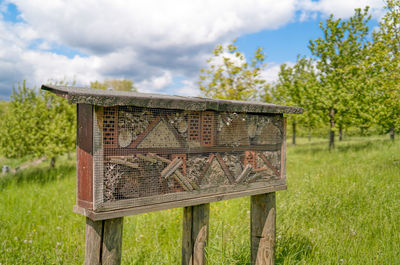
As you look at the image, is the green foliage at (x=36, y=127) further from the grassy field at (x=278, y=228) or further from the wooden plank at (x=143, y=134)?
the wooden plank at (x=143, y=134)

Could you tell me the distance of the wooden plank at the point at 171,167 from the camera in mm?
2066

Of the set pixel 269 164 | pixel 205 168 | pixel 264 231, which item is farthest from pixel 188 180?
pixel 264 231

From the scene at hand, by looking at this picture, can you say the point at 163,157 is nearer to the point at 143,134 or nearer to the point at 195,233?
the point at 143,134

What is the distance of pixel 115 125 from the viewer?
1.85 m

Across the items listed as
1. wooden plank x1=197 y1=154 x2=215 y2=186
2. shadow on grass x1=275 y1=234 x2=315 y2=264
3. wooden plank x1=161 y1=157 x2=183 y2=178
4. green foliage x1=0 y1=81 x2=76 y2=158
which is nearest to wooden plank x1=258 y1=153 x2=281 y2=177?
wooden plank x1=197 y1=154 x2=215 y2=186

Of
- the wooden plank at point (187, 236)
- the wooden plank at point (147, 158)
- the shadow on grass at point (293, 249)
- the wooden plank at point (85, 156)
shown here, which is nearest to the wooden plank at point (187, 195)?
the wooden plank at point (85, 156)

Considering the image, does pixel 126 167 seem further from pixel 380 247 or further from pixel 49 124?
pixel 49 124

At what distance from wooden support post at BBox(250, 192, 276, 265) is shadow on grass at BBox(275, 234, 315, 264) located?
0.43 m

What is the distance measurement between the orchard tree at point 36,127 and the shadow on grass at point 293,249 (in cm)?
968

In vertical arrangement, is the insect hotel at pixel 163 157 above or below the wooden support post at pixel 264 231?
above

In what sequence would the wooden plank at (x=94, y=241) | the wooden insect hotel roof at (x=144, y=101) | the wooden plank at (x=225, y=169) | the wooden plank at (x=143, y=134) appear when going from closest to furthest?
the wooden insect hotel roof at (x=144, y=101)
the wooden plank at (x=143, y=134)
the wooden plank at (x=94, y=241)
the wooden plank at (x=225, y=169)

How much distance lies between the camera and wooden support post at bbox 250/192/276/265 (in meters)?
3.04

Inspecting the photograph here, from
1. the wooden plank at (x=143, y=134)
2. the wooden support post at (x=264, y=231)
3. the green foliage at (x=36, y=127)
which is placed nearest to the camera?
the wooden plank at (x=143, y=134)

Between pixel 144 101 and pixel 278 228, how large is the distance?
3341mm
